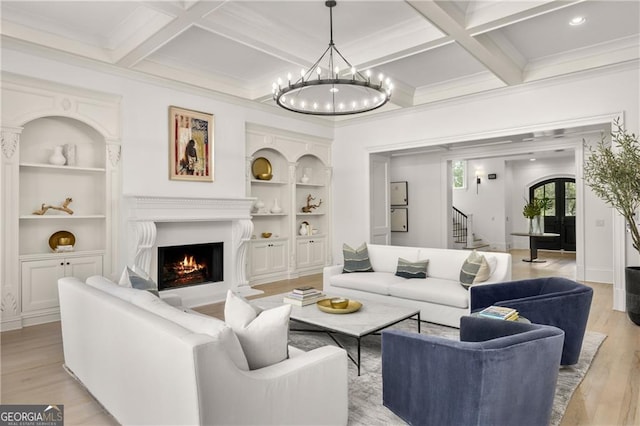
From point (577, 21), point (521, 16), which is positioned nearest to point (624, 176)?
point (577, 21)

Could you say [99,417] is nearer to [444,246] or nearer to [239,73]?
[239,73]

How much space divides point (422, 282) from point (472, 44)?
271 cm

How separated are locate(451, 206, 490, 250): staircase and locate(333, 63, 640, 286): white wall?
12.6 ft

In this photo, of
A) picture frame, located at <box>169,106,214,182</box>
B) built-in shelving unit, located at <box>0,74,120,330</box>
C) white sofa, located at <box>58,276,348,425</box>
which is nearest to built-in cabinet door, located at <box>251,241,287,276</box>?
picture frame, located at <box>169,106,214,182</box>

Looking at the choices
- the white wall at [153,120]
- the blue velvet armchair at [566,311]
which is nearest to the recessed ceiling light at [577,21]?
the blue velvet armchair at [566,311]

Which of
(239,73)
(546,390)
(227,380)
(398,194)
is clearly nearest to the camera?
(227,380)

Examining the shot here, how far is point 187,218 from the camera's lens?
551 centimetres

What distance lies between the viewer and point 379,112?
7.19m

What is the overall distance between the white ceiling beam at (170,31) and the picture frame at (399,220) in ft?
20.4

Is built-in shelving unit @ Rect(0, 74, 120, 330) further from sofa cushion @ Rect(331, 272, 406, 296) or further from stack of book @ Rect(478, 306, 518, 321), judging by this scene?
stack of book @ Rect(478, 306, 518, 321)

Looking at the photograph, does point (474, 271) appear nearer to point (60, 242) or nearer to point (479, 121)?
point (479, 121)

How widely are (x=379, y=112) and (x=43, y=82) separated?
4.98 m

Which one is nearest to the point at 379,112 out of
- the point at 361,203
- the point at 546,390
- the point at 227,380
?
the point at 361,203

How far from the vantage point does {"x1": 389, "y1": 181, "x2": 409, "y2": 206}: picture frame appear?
9.16 meters
